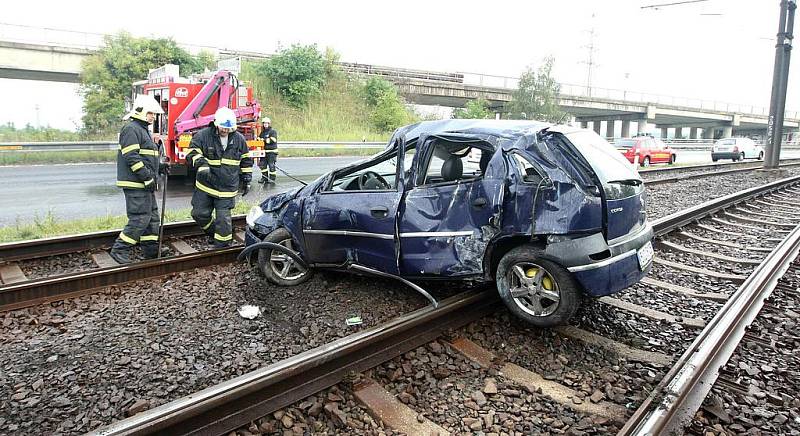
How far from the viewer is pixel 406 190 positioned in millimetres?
4520

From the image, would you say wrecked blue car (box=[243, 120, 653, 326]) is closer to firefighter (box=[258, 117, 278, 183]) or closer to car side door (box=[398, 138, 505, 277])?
car side door (box=[398, 138, 505, 277])

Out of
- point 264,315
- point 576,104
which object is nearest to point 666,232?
point 264,315

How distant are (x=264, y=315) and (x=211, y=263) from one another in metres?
1.90

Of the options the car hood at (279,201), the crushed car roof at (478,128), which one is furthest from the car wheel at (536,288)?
the car hood at (279,201)

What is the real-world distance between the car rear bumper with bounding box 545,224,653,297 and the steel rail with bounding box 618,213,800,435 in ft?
2.23

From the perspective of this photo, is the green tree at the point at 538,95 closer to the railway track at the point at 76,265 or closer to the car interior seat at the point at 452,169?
the railway track at the point at 76,265

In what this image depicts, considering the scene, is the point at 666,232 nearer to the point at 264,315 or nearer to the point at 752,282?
the point at 752,282

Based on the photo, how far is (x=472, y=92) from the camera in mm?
38250

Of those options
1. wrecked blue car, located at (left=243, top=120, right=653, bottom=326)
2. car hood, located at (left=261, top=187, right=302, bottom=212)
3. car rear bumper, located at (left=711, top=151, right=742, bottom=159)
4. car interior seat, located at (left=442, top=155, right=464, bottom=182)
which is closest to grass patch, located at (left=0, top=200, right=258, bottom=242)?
car hood, located at (left=261, top=187, right=302, bottom=212)

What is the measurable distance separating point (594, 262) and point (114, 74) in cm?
2578

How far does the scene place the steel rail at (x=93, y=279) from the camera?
4793mm

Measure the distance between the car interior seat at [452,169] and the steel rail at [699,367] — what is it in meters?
2.25

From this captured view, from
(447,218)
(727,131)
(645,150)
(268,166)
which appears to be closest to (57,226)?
(268,166)

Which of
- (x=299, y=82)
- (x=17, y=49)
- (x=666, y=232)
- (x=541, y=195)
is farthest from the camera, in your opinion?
(x=299, y=82)
